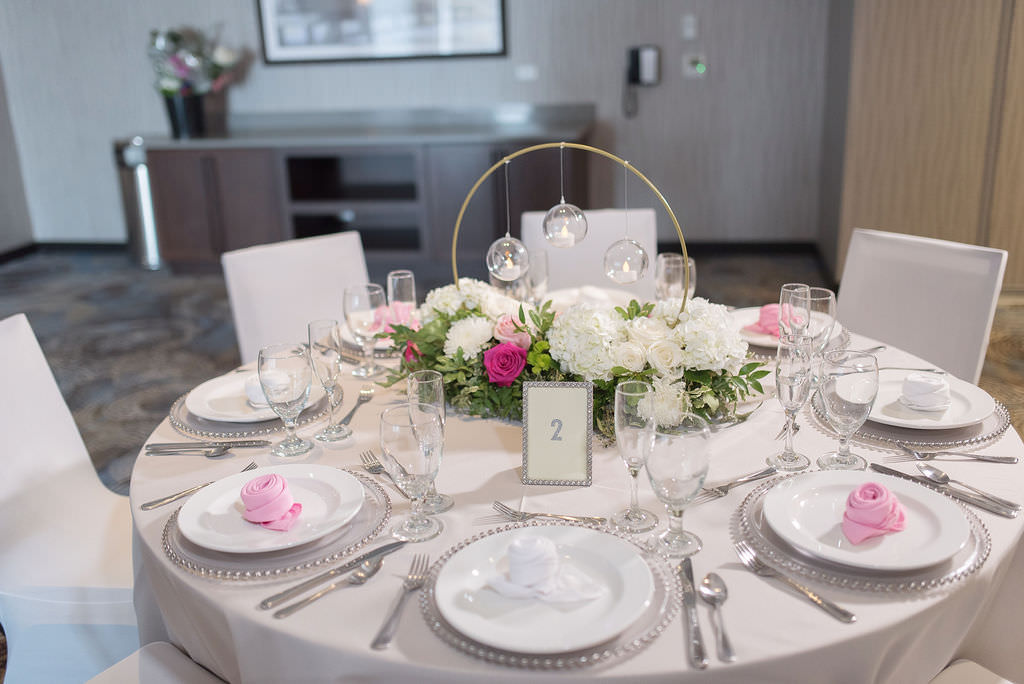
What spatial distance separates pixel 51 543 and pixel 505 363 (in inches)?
37.6

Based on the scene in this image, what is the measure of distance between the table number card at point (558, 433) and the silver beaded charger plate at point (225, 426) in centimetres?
50


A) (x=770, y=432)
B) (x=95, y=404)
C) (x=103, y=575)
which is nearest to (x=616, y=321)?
(x=770, y=432)

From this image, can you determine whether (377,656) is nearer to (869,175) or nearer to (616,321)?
(616,321)

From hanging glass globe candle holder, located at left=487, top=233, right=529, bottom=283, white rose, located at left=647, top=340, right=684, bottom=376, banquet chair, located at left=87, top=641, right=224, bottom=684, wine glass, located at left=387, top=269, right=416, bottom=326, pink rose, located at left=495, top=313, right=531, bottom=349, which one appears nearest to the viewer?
banquet chair, located at left=87, top=641, right=224, bottom=684

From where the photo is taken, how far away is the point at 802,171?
543 cm

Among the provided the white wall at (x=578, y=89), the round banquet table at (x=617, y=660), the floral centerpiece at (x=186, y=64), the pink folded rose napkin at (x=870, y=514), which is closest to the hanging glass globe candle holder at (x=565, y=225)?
the round banquet table at (x=617, y=660)

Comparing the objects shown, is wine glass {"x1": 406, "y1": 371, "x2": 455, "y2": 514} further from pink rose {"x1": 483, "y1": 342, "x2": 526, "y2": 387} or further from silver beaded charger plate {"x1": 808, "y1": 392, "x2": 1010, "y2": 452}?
silver beaded charger plate {"x1": 808, "y1": 392, "x2": 1010, "y2": 452}

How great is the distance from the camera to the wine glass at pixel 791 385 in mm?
1379

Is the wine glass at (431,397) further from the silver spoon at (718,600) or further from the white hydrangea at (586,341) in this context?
the silver spoon at (718,600)

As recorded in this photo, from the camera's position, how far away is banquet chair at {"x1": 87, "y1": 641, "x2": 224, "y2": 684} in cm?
130

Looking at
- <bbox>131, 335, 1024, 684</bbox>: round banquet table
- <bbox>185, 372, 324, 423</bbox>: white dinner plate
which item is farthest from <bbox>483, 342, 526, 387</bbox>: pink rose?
<bbox>185, 372, 324, 423</bbox>: white dinner plate

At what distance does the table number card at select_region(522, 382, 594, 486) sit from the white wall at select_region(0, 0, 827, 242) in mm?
4339

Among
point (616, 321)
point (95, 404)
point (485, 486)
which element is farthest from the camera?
point (95, 404)

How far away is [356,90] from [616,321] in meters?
A: 4.55
